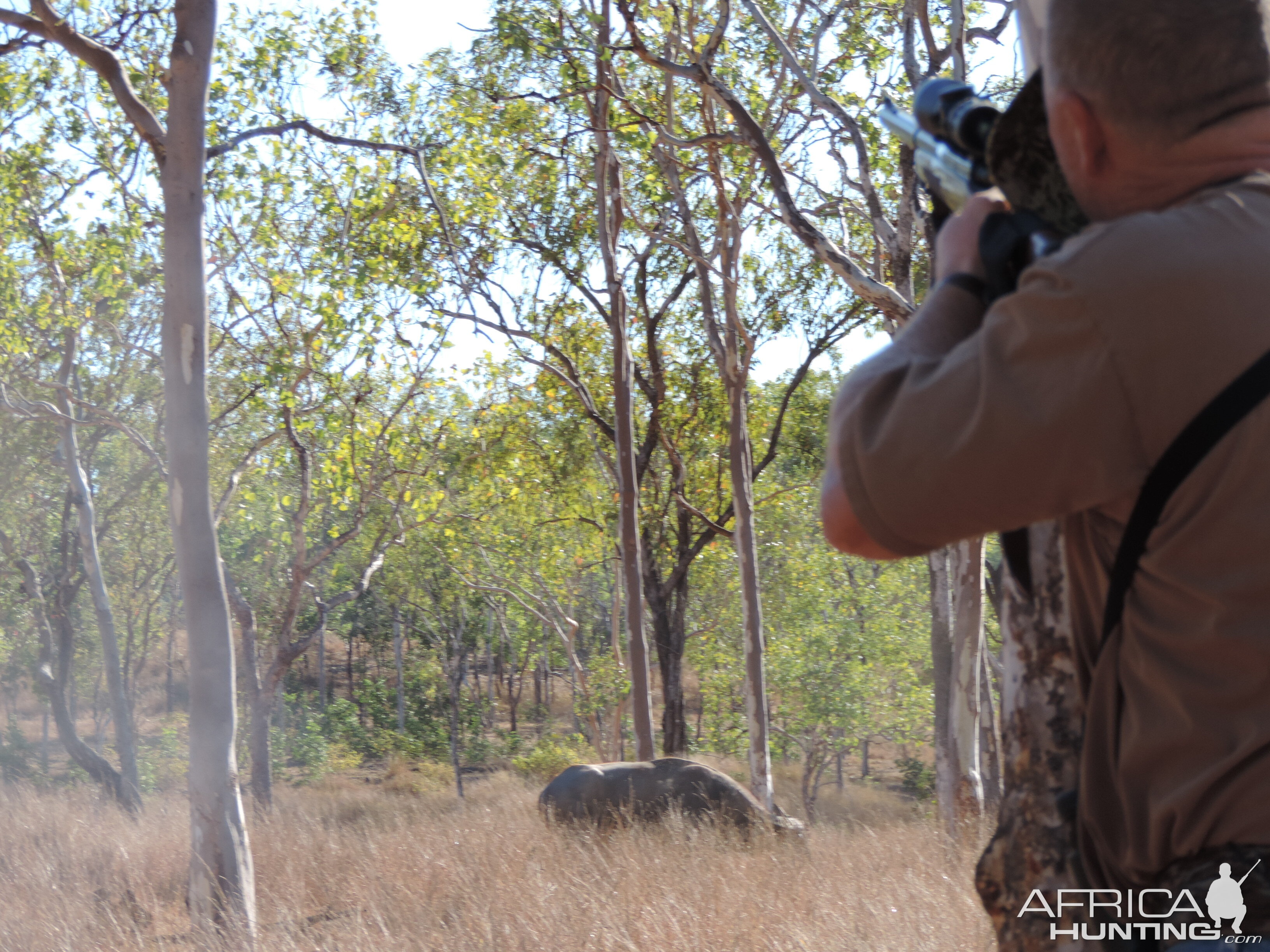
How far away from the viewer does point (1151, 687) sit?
0.97m

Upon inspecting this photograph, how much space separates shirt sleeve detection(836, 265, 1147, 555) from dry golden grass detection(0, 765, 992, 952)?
3.23 m

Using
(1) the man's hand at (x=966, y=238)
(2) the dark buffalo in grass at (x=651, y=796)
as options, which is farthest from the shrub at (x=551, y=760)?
(1) the man's hand at (x=966, y=238)

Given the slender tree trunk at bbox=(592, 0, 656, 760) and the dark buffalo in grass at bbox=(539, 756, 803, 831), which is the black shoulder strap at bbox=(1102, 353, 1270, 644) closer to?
the dark buffalo in grass at bbox=(539, 756, 803, 831)

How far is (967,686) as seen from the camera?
26.5 feet

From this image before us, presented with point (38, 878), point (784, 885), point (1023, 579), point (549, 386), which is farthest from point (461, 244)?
point (1023, 579)

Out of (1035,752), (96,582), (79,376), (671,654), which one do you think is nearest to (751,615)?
(671,654)

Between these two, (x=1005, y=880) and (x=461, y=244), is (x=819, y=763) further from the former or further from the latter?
(x=1005, y=880)

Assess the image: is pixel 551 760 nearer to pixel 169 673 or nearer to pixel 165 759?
pixel 165 759

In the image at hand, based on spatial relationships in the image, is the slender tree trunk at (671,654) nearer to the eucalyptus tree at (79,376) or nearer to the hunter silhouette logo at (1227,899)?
the eucalyptus tree at (79,376)

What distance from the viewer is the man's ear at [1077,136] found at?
3.32 ft

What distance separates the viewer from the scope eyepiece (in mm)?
1248

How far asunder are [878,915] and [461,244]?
12066 mm

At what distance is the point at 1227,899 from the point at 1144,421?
45 cm

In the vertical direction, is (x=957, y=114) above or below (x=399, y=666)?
above
